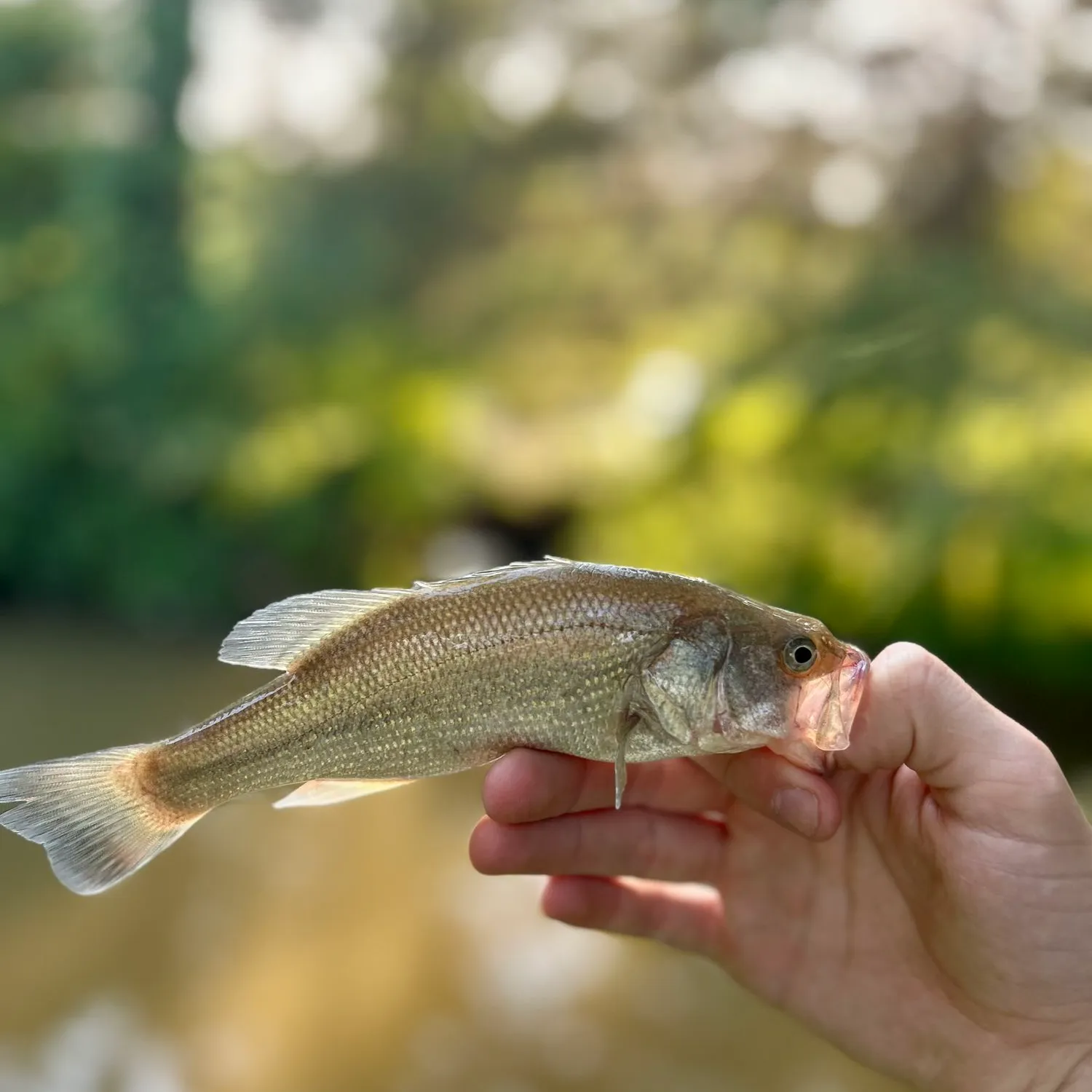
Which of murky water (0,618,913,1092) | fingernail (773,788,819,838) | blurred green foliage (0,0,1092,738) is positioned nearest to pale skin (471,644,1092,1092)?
fingernail (773,788,819,838)

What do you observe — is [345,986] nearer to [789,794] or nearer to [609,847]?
[609,847]

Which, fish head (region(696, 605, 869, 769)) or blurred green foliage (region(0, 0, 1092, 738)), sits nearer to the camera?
fish head (region(696, 605, 869, 769))

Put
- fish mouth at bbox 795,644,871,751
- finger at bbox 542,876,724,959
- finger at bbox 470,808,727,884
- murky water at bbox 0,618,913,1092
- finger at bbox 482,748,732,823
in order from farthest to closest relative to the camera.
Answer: murky water at bbox 0,618,913,1092 → finger at bbox 542,876,724,959 → finger at bbox 470,808,727,884 → finger at bbox 482,748,732,823 → fish mouth at bbox 795,644,871,751

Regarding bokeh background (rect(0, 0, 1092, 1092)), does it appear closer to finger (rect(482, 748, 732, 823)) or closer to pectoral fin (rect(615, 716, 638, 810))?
finger (rect(482, 748, 732, 823))

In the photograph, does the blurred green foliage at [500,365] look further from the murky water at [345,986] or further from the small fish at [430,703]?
the small fish at [430,703]

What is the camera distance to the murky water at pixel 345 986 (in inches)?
86.8

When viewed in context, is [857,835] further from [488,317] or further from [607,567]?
[488,317]

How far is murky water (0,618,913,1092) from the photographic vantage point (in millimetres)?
2205

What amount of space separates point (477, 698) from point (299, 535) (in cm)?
376

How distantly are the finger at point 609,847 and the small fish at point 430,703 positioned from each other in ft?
0.83

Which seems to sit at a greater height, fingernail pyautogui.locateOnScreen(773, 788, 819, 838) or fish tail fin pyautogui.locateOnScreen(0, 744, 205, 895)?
fish tail fin pyautogui.locateOnScreen(0, 744, 205, 895)

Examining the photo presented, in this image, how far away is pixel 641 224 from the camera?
15.9 ft

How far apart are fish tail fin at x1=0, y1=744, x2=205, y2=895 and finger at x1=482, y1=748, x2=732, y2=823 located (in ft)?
1.01

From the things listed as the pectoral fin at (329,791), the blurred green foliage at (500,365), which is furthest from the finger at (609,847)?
the blurred green foliage at (500,365)
